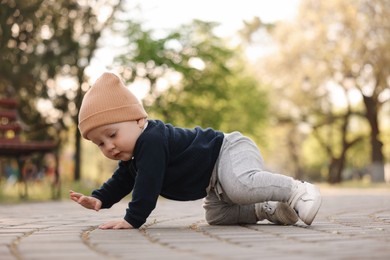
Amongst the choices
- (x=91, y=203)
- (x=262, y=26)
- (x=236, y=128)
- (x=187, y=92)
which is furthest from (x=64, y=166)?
(x=91, y=203)

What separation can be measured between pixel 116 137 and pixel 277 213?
1.11 meters

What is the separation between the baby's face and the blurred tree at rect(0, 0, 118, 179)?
49.1 ft

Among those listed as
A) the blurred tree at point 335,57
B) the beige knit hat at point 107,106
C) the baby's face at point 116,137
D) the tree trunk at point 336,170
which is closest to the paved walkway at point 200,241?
the baby's face at point 116,137

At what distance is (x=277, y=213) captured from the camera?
4.65 m

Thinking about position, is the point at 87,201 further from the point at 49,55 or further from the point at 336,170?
the point at 336,170

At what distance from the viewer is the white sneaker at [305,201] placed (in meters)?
4.37

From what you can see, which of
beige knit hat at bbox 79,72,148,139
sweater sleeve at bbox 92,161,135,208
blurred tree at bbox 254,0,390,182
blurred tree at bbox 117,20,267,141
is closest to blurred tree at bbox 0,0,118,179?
blurred tree at bbox 117,20,267,141

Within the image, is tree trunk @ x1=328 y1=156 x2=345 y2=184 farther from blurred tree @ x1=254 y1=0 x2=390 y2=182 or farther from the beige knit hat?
the beige knit hat

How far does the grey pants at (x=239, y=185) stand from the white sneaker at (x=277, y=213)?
53mm

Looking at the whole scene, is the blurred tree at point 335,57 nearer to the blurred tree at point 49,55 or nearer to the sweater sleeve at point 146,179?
the blurred tree at point 49,55

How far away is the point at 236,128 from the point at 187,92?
801 centimetres

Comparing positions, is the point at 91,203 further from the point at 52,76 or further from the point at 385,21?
the point at 385,21

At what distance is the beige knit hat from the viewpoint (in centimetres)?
433

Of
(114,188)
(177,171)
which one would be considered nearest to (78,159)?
(114,188)
